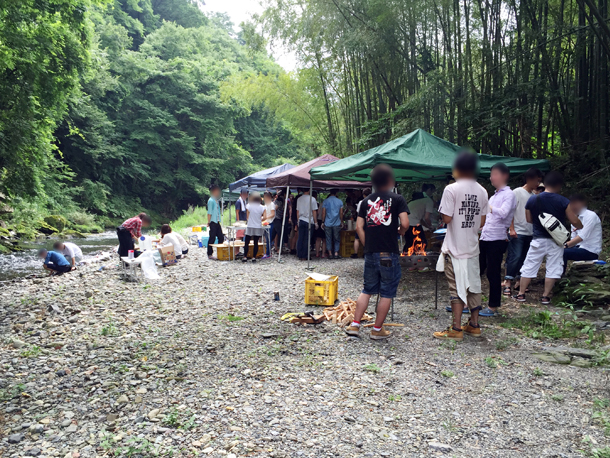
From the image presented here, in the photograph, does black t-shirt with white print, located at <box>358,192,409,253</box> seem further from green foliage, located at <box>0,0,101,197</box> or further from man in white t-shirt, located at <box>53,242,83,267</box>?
man in white t-shirt, located at <box>53,242,83,267</box>

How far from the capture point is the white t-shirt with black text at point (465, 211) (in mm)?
3971

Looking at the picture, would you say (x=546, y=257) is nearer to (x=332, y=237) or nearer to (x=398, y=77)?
(x=332, y=237)

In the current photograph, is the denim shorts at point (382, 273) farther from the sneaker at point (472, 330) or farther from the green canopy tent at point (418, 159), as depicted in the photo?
the green canopy tent at point (418, 159)

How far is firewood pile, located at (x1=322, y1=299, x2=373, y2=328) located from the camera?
4719 mm

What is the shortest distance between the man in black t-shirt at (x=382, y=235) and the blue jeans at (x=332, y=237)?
5.76m

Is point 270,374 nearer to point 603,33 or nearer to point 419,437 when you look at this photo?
point 419,437

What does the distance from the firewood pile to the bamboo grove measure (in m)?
4.45

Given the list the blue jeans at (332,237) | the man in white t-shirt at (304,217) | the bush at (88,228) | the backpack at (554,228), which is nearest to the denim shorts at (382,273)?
the backpack at (554,228)

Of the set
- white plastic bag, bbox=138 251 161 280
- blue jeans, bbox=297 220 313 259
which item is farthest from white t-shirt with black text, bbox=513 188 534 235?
white plastic bag, bbox=138 251 161 280

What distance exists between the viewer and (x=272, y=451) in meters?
2.48

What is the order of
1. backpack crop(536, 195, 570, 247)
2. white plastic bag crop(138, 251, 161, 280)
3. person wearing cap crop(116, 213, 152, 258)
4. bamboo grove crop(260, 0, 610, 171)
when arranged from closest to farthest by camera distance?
backpack crop(536, 195, 570, 247), bamboo grove crop(260, 0, 610, 171), white plastic bag crop(138, 251, 161, 280), person wearing cap crop(116, 213, 152, 258)

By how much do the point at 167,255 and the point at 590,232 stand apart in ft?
25.9

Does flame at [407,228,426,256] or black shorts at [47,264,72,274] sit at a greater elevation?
flame at [407,228,426,256]

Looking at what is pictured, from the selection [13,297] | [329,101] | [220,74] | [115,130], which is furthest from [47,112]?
[220,74]
